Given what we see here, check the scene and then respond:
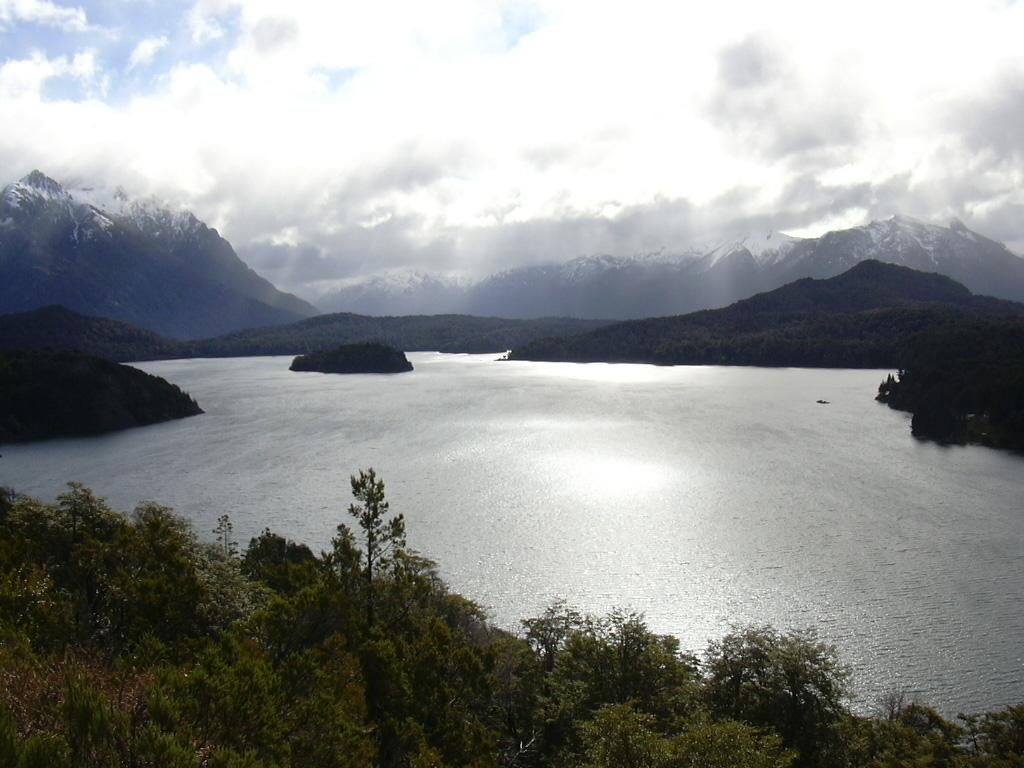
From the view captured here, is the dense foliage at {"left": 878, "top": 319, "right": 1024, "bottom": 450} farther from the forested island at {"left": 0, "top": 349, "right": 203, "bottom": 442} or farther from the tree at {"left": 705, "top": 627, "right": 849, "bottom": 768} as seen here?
the forested island at {"left": 0, "top": 349, "right": 203, "bottom": 442}

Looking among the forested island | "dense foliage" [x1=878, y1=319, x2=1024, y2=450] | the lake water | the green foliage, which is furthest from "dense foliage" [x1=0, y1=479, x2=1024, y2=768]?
the forested island

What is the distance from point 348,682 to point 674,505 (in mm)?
54000

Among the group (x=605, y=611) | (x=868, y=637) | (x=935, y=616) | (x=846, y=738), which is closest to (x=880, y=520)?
(x=935, y=616)

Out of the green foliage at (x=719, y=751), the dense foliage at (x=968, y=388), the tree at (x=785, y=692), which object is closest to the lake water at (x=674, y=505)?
the dense foliage at (x=968, y=388)

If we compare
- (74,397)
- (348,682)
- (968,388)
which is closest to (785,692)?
(348,682)

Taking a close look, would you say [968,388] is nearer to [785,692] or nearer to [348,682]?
[785,692]

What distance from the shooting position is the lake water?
41031mm

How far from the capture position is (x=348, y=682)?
56.3ft

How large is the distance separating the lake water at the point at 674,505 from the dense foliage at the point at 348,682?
8.42 metres

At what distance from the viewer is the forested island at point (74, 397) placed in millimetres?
118062

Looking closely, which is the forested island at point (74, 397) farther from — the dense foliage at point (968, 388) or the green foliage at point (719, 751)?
the dense foliage at point (968, 388)

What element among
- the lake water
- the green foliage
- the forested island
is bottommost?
the lake water

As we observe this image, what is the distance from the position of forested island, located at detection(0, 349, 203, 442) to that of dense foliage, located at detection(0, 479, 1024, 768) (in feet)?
337

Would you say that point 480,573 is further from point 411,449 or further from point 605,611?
point 411,449
